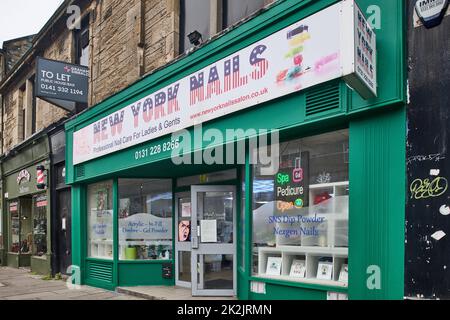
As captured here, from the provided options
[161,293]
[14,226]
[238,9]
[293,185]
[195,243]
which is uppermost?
[238,9]

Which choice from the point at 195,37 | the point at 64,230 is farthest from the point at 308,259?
the point at 64,230

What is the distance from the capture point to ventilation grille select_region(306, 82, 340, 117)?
5320 millimetres

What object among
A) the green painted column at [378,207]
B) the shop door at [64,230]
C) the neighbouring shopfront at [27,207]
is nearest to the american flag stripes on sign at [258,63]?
the green painted column at [378,207]

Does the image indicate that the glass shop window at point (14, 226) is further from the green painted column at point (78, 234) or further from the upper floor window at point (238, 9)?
the upper floor window at point (238, 9)

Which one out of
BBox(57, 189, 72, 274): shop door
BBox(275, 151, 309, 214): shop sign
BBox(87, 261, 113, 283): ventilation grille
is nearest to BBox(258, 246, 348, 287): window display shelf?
BBox(275, 151, 309, 214): shop sign

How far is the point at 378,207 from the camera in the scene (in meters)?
4.82

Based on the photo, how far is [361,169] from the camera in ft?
16.5

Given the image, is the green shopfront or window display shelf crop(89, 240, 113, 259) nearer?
the green shopfront

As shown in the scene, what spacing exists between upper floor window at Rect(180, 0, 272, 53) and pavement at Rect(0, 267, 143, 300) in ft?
17.3

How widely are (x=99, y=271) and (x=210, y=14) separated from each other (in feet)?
20.7

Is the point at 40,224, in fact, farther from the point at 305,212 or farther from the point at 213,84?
the point at 305,212

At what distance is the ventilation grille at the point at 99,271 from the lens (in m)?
10.2

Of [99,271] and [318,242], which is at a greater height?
[318,242]

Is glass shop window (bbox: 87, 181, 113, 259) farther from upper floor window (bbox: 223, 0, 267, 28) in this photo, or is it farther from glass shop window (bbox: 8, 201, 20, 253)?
glass shop window (bbox: 8, 201, 20, 253)
